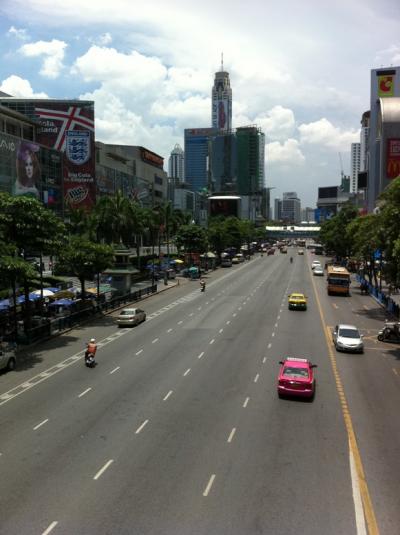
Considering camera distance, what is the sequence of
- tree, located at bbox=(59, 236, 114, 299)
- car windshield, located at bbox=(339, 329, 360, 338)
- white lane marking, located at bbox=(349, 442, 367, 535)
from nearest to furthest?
white lane marking, located at bbox=(349, 442, 367, 535) < car windshield, located at bbox=(339, 329, 360, 338) < tree, located at bbox=(59, 236, 114, 299)

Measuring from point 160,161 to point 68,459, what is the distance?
16333 cm

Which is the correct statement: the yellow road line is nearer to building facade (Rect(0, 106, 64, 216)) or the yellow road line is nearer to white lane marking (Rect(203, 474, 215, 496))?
white lane marking (Rect(203, 474, 215, 496))

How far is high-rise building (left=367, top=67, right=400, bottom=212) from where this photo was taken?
88562 millimetres

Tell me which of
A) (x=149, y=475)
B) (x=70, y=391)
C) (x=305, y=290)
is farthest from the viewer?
(x=305, y=290)

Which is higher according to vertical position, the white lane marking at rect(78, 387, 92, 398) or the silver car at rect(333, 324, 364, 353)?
the silver car at rect(333, 324, 364, 353)

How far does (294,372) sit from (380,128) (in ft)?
271

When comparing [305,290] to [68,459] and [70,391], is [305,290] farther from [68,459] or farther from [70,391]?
[68,459]

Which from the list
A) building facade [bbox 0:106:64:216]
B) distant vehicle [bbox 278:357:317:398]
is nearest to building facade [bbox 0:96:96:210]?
building facade [bbox 0:106:64:216]

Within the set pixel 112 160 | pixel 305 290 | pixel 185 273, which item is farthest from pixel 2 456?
pixel 112 160

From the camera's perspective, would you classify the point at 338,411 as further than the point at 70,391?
No

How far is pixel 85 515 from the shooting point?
→ 12344 mm

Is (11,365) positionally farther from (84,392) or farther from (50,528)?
(50,528)

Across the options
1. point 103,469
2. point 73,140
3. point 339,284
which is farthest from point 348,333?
point 73,140

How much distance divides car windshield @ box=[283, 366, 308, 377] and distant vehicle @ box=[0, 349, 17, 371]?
603 inches
